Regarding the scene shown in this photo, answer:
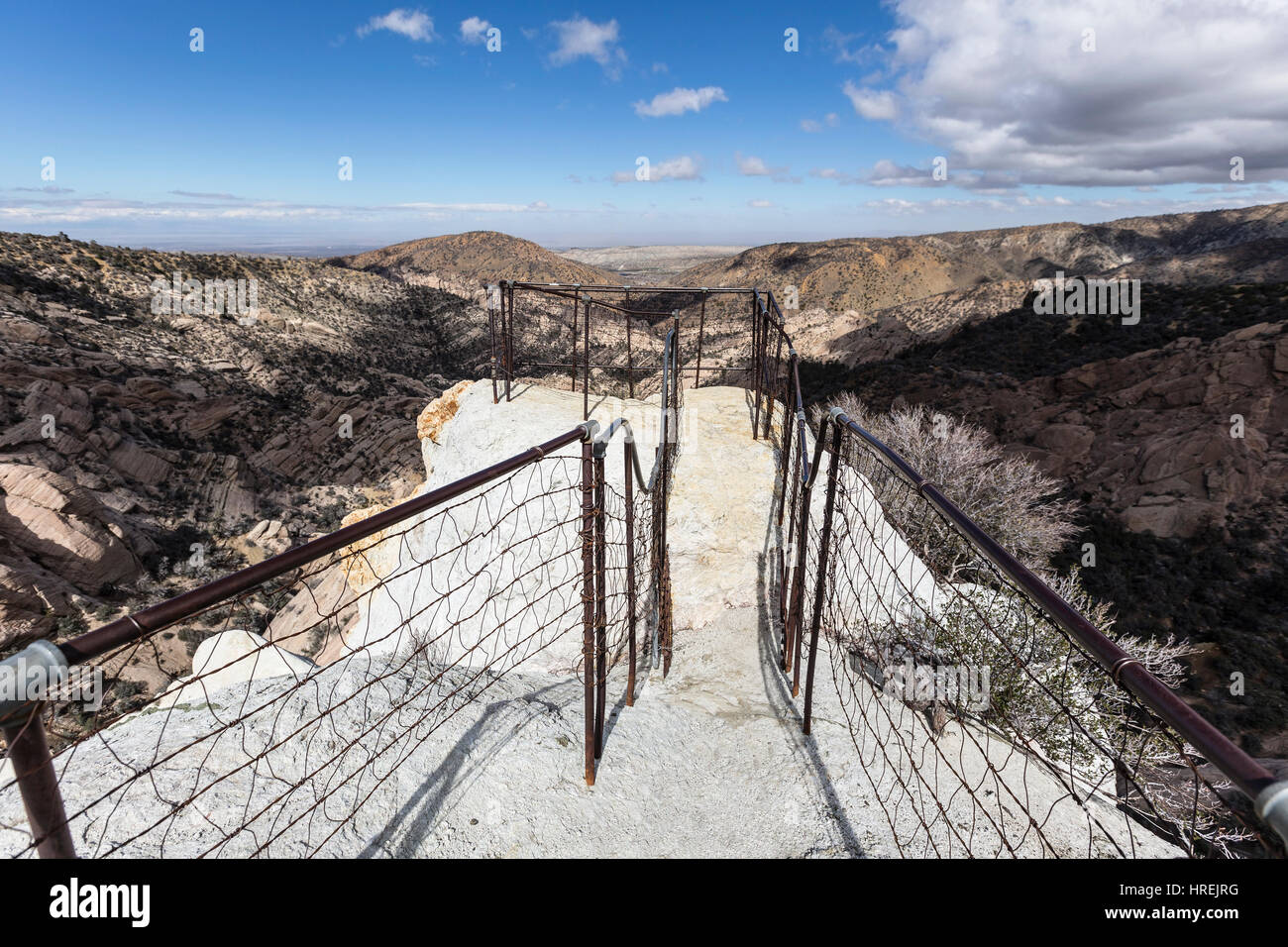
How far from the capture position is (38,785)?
1322 mm

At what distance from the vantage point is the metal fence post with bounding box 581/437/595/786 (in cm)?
271

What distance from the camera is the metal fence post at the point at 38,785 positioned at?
1.25 m

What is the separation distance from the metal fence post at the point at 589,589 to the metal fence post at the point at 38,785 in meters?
1.68

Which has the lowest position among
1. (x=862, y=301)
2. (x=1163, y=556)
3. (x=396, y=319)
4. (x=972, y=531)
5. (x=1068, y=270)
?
(x=1163, y=556)

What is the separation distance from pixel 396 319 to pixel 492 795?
46148 mm

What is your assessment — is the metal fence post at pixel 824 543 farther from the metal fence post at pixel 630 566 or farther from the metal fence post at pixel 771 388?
the metal fence post at pixel 771 388

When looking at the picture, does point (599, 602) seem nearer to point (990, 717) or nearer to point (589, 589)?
point (589, 589)

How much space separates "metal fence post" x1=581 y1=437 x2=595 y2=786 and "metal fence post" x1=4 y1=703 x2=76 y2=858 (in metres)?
1.68

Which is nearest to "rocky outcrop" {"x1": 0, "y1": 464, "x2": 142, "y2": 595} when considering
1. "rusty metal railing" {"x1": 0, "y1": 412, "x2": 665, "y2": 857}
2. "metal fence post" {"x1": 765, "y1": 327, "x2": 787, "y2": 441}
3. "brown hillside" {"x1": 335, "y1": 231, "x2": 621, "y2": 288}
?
"rusty metal railing" {"x1": 0, "y1": 412, "x2": 665, "y2": 857}

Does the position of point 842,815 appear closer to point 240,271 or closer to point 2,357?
point 2,357

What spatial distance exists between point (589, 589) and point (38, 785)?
1.83 metres

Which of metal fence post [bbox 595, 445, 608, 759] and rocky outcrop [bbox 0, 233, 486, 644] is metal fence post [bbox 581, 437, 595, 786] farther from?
rocky outcrop [bbox 0, 233, 486, 644]

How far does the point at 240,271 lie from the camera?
127ft
